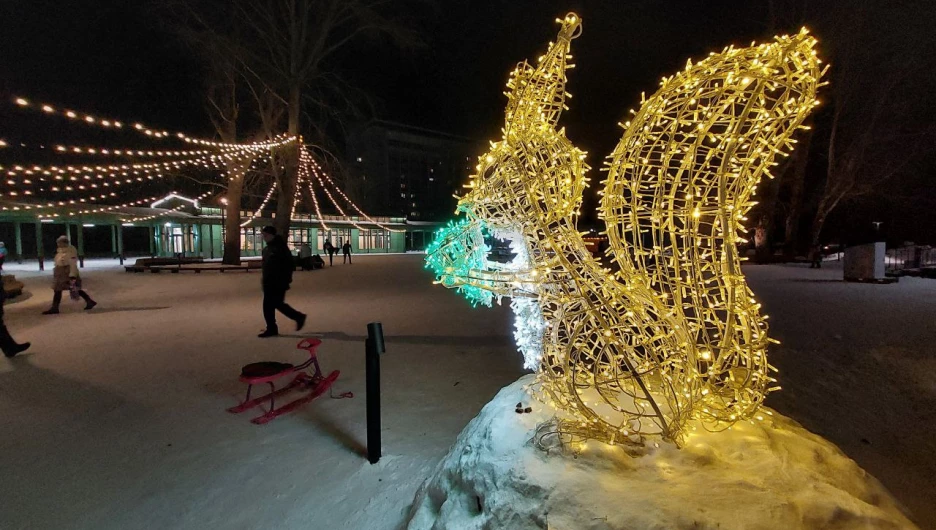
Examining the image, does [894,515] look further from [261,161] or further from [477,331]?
[261,161]

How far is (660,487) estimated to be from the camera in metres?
2.30

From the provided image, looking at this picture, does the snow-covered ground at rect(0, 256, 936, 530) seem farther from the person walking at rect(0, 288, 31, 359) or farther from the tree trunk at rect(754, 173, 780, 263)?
the tree trunk at rect(754, 173, 780, 263)

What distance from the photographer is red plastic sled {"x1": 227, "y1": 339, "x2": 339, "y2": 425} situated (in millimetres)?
4336

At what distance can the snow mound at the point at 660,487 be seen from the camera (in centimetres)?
211

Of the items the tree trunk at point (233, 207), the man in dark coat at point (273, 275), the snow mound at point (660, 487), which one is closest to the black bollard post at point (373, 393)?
the snow mound at point (660, 487)

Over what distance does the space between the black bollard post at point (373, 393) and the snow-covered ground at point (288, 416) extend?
14cm

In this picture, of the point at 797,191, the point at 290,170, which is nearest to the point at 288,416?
the point at 290,170

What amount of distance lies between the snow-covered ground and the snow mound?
80 centimetres

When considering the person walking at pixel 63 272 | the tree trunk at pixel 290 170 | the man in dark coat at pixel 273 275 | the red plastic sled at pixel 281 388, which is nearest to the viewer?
the red plastic sled at pixel 281 388

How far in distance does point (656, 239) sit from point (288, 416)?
148 inches

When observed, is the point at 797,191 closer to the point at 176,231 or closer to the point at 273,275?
the point at 273,275

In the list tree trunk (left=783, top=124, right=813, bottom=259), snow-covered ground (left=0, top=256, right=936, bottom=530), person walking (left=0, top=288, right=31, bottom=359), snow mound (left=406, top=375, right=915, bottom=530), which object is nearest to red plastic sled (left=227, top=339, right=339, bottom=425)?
snow-covered ground (left=0, top=256, right=936, bottom=530)

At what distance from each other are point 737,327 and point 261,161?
985 inches

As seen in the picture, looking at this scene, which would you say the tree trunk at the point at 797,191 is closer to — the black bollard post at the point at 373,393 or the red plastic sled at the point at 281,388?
the red plastic sled at the point at 281,388
